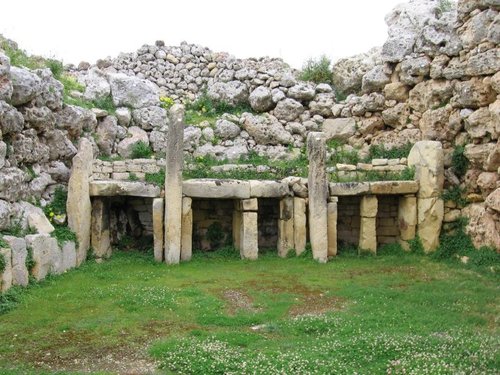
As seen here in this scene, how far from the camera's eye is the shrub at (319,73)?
2280 cm

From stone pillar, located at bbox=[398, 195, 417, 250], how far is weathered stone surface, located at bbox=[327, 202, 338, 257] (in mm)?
2265

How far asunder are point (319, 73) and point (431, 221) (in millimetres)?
8072

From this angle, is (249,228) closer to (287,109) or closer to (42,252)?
(42,252)

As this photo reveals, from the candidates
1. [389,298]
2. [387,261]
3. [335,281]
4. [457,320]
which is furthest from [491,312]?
[387,261]

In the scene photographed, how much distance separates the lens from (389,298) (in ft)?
41.8

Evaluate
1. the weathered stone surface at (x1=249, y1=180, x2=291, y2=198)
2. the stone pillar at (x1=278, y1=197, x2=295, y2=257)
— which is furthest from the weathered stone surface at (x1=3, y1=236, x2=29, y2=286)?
the stone pillar at (x1=278, y1=197, x2=295, y2=257)

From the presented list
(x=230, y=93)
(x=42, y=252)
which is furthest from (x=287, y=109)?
(x=42, y=252)

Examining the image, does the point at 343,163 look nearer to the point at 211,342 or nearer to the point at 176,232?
the point at 176,232

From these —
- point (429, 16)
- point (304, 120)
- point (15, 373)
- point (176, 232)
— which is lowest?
point (15, 373)

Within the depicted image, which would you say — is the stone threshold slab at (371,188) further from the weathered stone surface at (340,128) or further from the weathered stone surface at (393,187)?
the weathered stone surface at (340,128)

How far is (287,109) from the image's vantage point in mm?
21375

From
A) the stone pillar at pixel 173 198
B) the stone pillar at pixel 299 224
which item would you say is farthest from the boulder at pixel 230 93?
the stone pillar at pixel 299 224

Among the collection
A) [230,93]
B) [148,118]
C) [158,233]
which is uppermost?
[230,93]

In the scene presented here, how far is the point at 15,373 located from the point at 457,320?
7.73 metres
